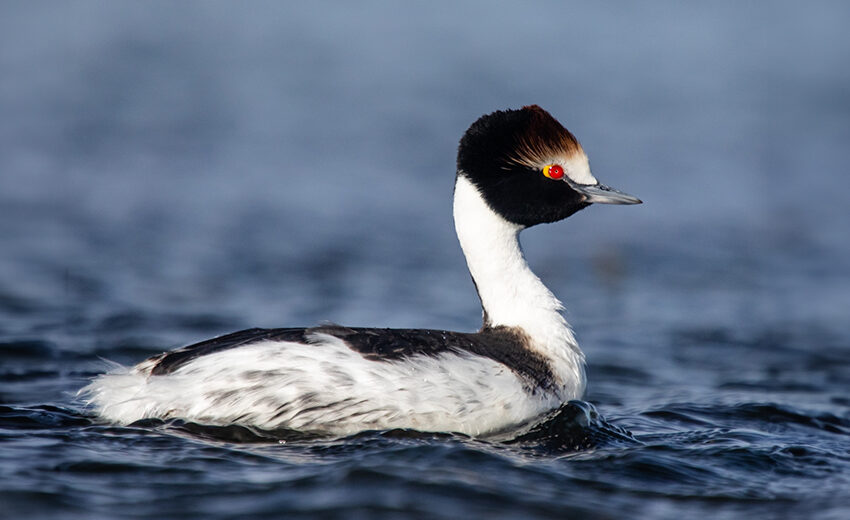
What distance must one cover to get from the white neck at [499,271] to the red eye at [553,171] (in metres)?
0.38

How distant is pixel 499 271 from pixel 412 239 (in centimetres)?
584

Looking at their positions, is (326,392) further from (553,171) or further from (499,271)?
(553,171)

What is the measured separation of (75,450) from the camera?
5.73 meters

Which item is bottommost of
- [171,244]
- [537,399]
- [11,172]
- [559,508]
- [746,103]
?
[559,508]

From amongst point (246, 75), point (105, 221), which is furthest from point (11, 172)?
point (246, 75)

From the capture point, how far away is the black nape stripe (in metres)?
6.10

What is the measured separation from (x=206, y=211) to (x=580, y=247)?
14.7 ft

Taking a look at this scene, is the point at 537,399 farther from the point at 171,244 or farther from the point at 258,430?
the point at 171,244

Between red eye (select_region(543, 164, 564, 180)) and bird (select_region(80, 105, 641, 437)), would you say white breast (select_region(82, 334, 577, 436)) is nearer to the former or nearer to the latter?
bird (select_region(80, 105, 641, 437))

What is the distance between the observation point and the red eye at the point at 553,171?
272 inches

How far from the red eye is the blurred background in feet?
9.10

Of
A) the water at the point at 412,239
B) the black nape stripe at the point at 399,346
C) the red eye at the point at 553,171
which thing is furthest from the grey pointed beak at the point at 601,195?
the water at the point at 412,239

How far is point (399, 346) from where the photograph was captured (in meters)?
6.11

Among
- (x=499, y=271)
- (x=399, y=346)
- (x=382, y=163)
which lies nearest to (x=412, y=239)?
(x=382, y=163)
